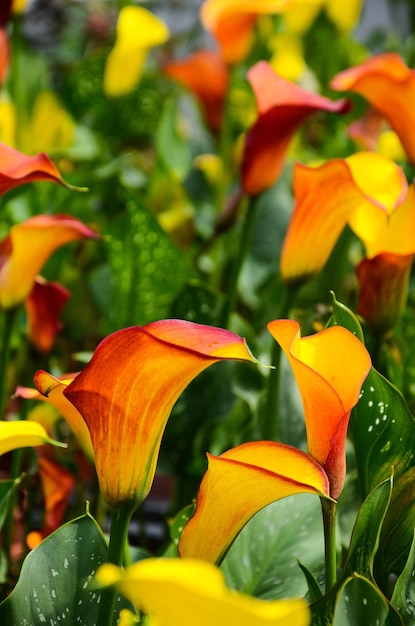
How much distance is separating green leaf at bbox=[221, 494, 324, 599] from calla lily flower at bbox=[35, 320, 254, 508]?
14cm

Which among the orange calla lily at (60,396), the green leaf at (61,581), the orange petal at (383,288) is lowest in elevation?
the green leaf at (61,581)

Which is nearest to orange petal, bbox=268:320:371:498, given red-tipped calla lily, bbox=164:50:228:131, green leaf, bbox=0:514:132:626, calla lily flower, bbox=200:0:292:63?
green leaf, bbox=0:514:132:626

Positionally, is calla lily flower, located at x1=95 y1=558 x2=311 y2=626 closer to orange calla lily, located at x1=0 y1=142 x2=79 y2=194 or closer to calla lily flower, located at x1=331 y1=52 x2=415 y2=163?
orange calla lily, located at x1=0 y1=142 x2=79 y2=194

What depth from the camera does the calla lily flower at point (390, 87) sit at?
488 millimetres

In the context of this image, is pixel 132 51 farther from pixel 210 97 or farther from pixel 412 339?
pixel 412 339

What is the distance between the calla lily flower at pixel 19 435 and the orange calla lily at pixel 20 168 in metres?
0.12

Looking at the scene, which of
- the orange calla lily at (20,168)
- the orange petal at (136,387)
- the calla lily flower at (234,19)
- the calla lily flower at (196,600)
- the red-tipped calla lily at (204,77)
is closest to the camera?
the calla lily flower at (196,600)

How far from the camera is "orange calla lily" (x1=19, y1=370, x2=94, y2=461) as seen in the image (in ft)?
1.05

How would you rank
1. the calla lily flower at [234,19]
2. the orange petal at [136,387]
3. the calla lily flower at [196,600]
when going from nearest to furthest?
the calla lily flower at [196,600] < the orange petal at [136,387] < the calla lily flower at [234,19]

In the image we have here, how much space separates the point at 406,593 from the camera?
0.35m

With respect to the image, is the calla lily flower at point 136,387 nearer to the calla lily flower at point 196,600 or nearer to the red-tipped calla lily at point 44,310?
the calla lily flower at point 196,600

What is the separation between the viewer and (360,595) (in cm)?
30

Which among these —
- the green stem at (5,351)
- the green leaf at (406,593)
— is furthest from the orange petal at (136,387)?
the green stem at (5,351)

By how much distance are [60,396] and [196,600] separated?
177 millimetres
